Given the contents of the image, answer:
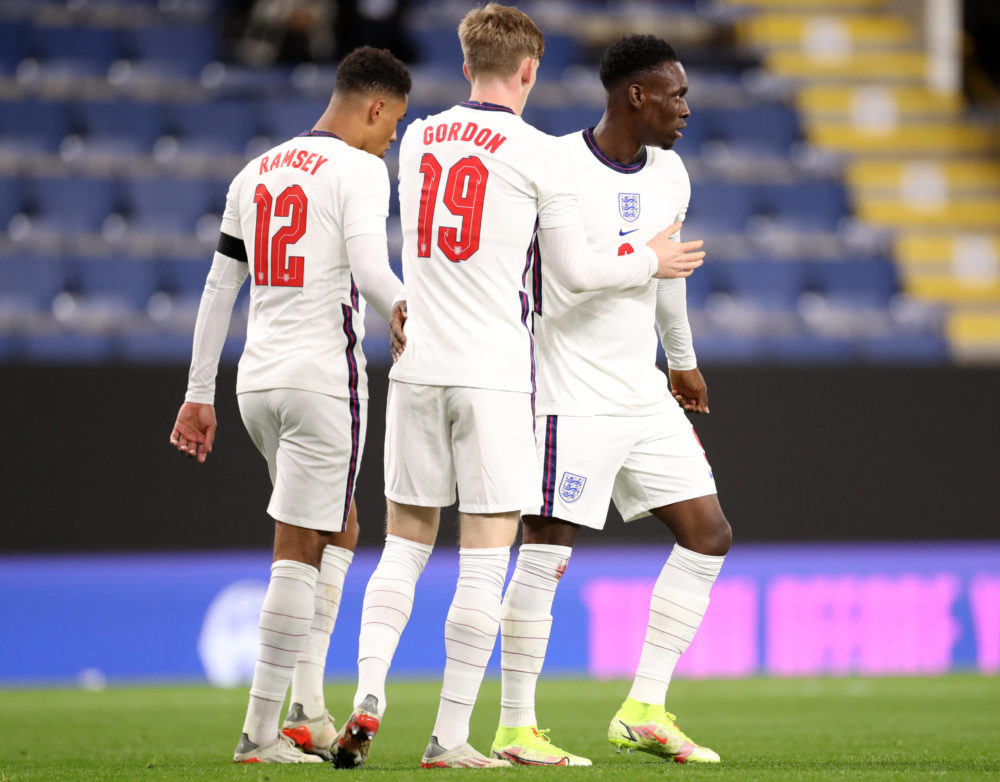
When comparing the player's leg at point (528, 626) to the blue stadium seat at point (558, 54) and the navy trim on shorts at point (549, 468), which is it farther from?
the blue stadium seat at point (558, 54)

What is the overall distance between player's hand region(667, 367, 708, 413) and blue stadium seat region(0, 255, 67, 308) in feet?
17.5

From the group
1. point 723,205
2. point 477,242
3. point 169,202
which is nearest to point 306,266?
point 477,242

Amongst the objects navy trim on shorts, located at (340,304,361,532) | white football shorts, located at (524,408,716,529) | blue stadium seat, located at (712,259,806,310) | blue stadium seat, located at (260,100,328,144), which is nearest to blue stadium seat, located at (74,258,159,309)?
blue stadium seat, located at (260,100,328,144)

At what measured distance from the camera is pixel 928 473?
337 inches

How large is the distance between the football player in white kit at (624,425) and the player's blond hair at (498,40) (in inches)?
21.6

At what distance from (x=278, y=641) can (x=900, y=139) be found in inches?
393

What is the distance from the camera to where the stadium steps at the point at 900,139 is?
37.4 feet

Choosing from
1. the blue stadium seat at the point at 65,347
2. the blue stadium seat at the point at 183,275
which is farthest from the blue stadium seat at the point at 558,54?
the blue stadium seat at the point at 65,347

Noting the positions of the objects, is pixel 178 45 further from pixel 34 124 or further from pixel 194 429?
pixel 194 429

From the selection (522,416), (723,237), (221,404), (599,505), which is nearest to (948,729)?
(599,505)

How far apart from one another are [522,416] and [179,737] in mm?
2186

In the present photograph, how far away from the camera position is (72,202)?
9.47 metres

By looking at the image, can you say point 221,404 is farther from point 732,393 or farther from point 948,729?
point 948,729

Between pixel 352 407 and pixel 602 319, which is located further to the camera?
pixel 602 319
